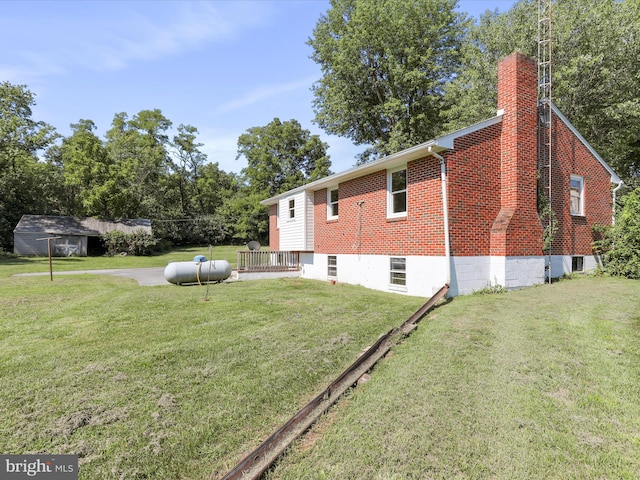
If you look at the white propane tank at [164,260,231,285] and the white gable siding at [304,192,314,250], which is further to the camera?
the white gable siding at [304,192,314,250]

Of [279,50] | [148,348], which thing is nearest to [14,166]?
[279,50]

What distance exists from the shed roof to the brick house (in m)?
29.7

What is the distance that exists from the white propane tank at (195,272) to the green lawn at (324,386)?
15.2 ft

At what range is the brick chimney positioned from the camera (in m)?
9.10

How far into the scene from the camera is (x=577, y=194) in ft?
37.6

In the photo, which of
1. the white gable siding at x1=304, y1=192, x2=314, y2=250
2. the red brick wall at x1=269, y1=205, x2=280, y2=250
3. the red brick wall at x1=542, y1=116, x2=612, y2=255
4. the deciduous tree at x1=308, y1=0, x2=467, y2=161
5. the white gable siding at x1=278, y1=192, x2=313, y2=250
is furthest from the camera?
the deciduous tree at x1=308, y1=0, x2=467, y2=161

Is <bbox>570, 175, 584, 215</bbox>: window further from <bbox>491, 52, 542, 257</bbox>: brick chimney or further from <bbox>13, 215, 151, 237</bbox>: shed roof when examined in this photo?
<bbox>13, 215, 151, 237</bbox>: shed roof

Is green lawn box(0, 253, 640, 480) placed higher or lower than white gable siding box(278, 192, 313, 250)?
lower

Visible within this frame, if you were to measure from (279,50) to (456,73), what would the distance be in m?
17.6

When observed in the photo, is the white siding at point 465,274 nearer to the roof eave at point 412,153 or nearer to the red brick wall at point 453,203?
the red brick wall at point 453,203

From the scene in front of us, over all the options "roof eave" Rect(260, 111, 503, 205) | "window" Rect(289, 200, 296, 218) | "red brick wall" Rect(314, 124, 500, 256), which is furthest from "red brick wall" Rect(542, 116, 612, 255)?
"window" Rect(289, 200, 296, 218)

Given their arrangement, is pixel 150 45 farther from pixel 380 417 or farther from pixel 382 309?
pixel 380 417

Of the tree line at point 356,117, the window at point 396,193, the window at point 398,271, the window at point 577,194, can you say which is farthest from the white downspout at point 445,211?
the tree line at point 356,117

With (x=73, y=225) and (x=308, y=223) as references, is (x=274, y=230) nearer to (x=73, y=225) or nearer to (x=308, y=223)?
(x=308, y=223)
